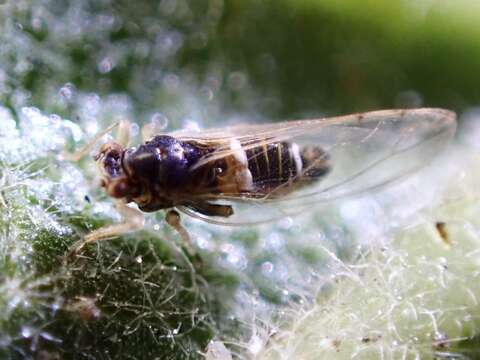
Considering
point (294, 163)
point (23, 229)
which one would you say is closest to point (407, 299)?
point (294, 163)

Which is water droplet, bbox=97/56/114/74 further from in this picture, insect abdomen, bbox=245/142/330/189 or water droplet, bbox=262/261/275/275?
water droplet, bbox=262/261/275/275

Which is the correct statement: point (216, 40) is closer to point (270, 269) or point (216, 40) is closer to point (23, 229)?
point (270, 269)

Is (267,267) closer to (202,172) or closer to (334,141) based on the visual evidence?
(202,172)

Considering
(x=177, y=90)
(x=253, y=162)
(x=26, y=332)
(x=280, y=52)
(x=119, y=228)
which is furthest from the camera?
(x=280, y=52)

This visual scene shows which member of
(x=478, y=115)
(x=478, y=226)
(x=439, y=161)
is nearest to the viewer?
(x=478, y=226)

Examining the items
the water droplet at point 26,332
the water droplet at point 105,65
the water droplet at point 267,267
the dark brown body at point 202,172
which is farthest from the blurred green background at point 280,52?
the water droplet at point 26,332

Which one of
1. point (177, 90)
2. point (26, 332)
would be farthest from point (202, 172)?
point (26, 332)
